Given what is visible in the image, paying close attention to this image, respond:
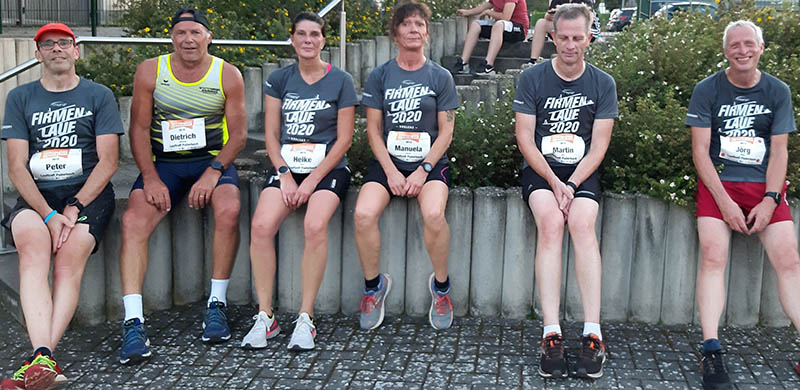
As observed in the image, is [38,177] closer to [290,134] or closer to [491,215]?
[290,134]

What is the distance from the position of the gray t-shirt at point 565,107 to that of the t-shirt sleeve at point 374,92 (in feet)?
2.74

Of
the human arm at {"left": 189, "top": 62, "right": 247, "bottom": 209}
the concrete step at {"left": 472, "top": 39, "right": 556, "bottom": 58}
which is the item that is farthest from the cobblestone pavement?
the concrete step at {"left": 472, "top": 39, "right": 556, "bottom": 58}

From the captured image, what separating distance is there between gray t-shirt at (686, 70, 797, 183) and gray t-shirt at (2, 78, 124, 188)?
331 cm

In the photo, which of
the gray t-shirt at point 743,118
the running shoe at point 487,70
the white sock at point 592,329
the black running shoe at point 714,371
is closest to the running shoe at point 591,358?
the white sock at point 592,329

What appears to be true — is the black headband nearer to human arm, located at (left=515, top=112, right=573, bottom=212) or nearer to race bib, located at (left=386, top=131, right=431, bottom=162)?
race bib, located at (left=386, top=131, right=431, bottom=162)

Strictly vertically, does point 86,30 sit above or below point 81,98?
above

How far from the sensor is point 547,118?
5.35 m

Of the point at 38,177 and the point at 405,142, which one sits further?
the point at 405,142

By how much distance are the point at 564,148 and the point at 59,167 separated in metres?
2.84

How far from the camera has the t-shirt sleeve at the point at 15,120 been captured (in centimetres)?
512

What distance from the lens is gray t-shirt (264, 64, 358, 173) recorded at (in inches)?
218

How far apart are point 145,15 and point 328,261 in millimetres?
5768

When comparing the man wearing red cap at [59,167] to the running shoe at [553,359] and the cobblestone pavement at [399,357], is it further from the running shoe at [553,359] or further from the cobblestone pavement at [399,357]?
the running shoe at [553,359]

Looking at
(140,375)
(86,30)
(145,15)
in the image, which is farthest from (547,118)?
(86,30)
